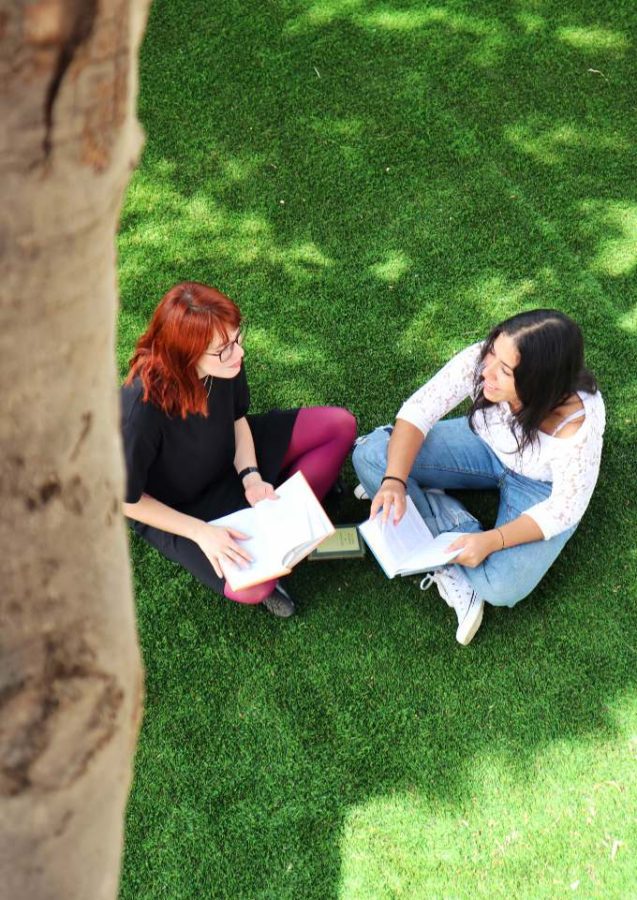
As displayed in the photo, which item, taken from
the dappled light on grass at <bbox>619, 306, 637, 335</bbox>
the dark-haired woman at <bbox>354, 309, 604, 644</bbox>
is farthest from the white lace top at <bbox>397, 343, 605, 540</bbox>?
the dappled light on grass at <bbox>619, 306, 637, 335</bbox>

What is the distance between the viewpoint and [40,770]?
38.7 inches

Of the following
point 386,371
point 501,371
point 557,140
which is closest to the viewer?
point 501,371

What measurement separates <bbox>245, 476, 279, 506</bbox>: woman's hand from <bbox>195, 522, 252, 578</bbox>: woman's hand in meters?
0.22

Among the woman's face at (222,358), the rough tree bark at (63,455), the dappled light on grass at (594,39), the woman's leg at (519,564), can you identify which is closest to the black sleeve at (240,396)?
the woman's face at (222,358)

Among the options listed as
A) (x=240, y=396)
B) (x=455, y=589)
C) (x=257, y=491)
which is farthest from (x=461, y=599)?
(x=240, y=396)

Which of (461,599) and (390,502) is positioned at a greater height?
(390,502)

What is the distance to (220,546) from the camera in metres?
3.54

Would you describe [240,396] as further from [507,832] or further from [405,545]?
[507,832]

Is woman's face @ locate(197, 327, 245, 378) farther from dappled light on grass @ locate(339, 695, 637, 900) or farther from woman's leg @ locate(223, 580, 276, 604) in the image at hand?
dappled light on grass @ locate(339, 695, 637, 900)

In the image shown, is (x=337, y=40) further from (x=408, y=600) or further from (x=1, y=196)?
(x=1, y=196)

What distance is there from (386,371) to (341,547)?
3.22 ft

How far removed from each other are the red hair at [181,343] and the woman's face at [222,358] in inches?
0.8

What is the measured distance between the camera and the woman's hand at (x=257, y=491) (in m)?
3.75

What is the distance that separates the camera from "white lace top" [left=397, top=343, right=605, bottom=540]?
3.48m
